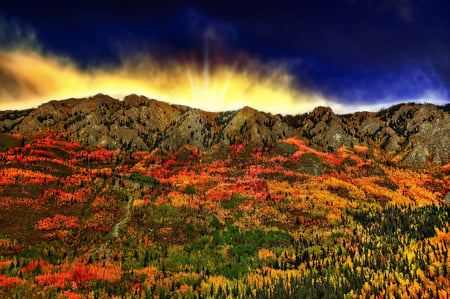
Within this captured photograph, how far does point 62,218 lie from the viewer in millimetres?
21391

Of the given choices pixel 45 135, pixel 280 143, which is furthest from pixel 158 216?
pixel 45 135

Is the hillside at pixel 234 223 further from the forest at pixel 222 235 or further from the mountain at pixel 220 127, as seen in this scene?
the mountain at pixel 220 127

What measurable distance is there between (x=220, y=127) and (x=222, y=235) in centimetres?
8539

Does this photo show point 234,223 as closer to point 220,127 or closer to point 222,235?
point 222,235

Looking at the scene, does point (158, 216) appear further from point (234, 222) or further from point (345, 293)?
point (345, 293)

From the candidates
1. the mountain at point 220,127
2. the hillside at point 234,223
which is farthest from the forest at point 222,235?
the mountain at point 220,127

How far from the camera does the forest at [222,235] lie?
408 inches

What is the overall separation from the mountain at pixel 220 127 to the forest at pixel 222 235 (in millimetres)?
28818

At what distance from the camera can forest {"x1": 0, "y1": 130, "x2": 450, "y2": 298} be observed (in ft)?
34.0

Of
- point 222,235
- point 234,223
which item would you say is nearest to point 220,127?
point 234,223

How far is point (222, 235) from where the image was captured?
22.5 meters

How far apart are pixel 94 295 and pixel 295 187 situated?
35881 mm

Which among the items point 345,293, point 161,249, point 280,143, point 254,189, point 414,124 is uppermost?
point 414,124

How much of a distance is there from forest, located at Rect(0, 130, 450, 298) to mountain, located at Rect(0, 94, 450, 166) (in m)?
28.8
